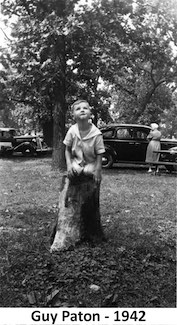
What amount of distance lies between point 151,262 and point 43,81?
836 centimetres

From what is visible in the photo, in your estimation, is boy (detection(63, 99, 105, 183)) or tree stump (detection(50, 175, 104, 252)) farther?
tree stump (detection(50, 175, 104, 252))

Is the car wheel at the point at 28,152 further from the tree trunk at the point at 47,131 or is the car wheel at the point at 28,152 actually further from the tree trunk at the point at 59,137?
the tree trunk at the point at 59,137

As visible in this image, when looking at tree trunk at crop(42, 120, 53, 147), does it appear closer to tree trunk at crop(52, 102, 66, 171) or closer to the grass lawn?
tree trunk at crop(52, 102, 66, 171)

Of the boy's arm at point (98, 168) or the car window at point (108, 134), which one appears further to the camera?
the car window at point (108, 134)

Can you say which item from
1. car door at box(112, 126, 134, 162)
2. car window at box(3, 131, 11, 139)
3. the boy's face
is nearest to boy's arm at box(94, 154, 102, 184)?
the boy's face

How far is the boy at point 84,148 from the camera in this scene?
4688 mm

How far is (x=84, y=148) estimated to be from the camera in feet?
15.6

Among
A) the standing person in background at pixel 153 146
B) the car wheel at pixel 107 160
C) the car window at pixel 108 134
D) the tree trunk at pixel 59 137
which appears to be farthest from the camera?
the car window at pixel 108 134

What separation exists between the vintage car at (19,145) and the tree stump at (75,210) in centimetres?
1615

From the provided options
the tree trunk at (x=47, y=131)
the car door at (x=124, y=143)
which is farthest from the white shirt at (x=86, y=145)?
the tree trunk at (x=47, y=131)

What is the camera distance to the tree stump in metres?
4.82

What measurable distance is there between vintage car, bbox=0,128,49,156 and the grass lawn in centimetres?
1270

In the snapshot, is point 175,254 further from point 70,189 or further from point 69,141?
point 69,141

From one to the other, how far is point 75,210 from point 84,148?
2.78ft
